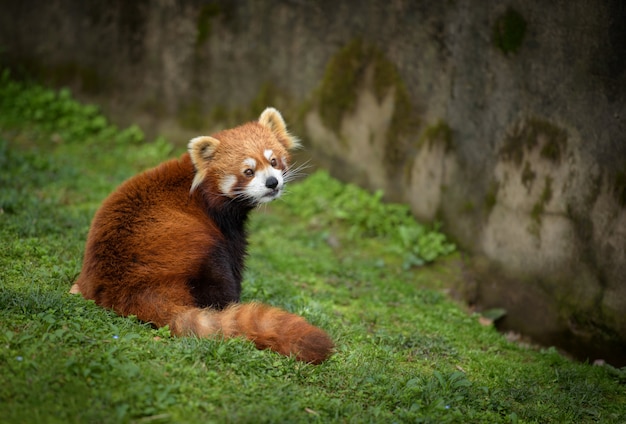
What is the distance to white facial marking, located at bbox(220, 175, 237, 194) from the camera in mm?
5855

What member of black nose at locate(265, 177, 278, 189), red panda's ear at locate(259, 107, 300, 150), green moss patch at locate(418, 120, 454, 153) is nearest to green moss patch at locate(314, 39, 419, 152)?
green moss patch at locate(418, 120, 454, 153)

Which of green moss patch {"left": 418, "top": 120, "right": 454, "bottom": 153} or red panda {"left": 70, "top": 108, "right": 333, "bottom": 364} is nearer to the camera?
red panda {"left": 70, "top": 108, "right": 333, "bottom": 364}

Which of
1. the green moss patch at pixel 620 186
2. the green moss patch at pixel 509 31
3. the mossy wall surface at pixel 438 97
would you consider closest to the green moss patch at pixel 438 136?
the mossy wall surface at pixel 438 97

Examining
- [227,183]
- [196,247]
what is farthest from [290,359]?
[227,183]

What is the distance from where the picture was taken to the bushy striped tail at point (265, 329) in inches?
194

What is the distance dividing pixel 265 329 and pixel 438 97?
4.02 m

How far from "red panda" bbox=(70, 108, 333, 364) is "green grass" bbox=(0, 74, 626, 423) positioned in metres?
0.15

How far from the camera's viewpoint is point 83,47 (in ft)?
35.3

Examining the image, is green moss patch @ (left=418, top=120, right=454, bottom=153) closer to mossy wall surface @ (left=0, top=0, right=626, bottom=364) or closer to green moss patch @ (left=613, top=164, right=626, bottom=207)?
mossy wall surface @ (left=0, top=0, right=626, bottom=364)

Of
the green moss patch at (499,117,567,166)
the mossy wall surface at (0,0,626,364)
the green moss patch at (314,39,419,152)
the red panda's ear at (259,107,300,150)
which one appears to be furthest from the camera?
the green moss patch at (314,39,419,152)

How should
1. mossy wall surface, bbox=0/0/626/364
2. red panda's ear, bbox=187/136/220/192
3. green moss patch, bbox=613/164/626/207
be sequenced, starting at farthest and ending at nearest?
mossy wall surface, bbox=0/0/626/364, green moss patch, bbox=613/164/626/207, red panda's ear, bbox=187/136/220/192

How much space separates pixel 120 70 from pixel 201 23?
5.13 ft

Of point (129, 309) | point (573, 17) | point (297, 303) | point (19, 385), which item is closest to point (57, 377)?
point (19, 385)

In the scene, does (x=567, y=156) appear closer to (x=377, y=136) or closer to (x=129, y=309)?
(x=377, y=136)
